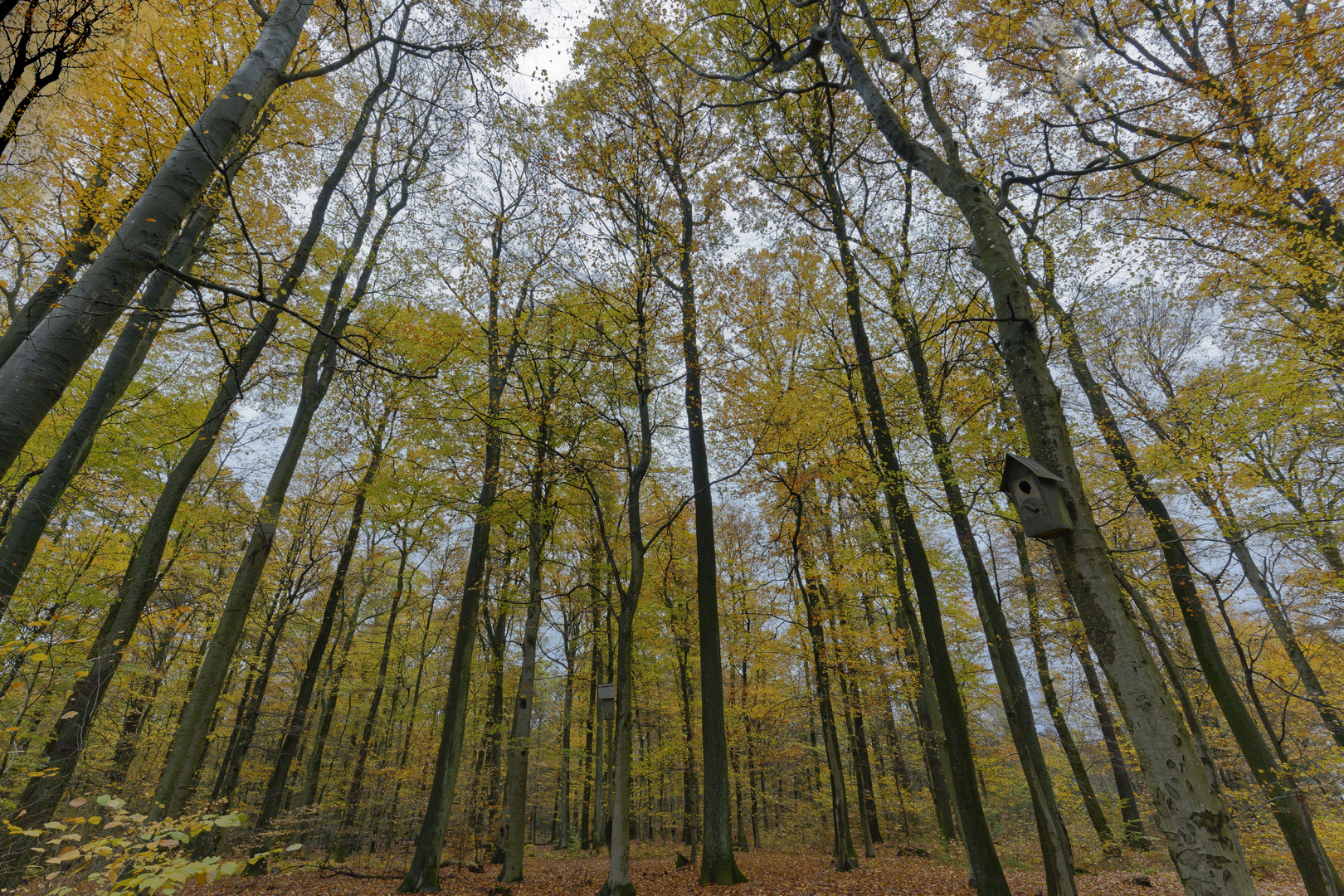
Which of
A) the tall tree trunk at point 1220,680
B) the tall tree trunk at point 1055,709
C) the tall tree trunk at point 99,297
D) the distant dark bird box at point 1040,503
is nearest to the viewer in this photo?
the tall tree trunk at point 99,297

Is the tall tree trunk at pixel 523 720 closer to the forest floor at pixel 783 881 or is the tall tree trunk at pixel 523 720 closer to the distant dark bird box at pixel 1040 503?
the forest floor at pixel 783 881

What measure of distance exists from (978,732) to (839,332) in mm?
19942

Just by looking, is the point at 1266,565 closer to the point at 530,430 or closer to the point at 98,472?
the point at 530,430

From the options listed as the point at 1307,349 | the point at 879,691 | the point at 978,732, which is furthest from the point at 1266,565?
the point at 978,732

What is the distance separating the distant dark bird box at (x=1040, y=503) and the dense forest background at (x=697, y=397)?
27 mm

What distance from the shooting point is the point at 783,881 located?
7.79m

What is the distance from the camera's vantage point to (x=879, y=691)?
12.3 m

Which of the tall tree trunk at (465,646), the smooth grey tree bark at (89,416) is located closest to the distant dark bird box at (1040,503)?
the smooth grey tree bark at (89,416)

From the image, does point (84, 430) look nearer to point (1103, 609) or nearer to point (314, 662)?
point (314, 662)

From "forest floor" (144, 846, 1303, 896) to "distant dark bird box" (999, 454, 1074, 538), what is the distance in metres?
6.09

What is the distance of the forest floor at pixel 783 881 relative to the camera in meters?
7.27

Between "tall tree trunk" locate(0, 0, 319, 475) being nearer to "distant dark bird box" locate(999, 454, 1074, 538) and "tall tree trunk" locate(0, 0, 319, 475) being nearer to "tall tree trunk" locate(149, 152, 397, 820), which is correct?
"tall tree trunk" locate(149, 152, 397, 820)

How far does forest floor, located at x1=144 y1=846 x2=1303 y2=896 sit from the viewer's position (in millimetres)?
7268

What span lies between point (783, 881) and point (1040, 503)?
7966 millimetres
